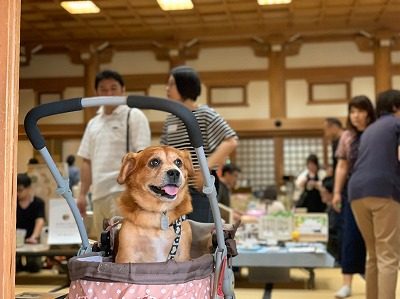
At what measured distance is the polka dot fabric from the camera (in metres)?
1.55

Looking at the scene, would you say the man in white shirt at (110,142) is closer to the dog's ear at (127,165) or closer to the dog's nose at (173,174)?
the dog's ear at (127,165)

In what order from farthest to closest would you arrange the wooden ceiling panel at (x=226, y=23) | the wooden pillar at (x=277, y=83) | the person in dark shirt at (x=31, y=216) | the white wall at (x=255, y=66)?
the wooden pillar at (x=277, y=83) → the white wall at (x=255, y=66) → the wooden ceiling panel at (x=226, y=23) → the person in dark shirt at (x=31, y=216)

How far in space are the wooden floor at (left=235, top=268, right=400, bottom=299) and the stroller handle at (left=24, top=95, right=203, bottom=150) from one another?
9.27 ft

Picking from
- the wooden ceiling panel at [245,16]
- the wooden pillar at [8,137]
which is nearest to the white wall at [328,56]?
the wooden ceiling panel at [245,16]

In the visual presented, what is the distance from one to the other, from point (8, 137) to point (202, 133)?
127cm

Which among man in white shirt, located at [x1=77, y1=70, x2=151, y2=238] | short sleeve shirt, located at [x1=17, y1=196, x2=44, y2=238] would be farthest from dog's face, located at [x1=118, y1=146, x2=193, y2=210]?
short sleeve shirt, located at [x1=17, y1=196, x2=44, y2=238]

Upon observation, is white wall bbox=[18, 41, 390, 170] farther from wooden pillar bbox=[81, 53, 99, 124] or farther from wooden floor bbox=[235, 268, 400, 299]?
wooden floor bbox=[235, 268, 400, 299]

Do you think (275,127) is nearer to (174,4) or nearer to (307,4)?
(307,4)

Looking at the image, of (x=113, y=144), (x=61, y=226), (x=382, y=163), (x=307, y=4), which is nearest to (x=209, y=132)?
(x=113, y=144)

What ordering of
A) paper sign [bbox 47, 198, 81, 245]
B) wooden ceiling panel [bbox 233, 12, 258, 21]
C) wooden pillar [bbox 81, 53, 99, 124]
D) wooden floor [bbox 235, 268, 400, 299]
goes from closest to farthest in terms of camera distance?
wooden floor [bbox 235, 268, 400, 299]
paper sign [bbox 47, 198, 81, 245]
wooden ceiling panel [bbox 233, 12, 258, 21]
wooden pillar [bbox 81, 53, 99, 124]

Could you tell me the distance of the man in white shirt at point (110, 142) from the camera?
3145mm

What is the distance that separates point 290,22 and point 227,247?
8.34 meters

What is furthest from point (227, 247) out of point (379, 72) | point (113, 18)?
point (379, 72)

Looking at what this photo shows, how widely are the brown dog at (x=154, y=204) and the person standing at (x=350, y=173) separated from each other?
1897 mm
